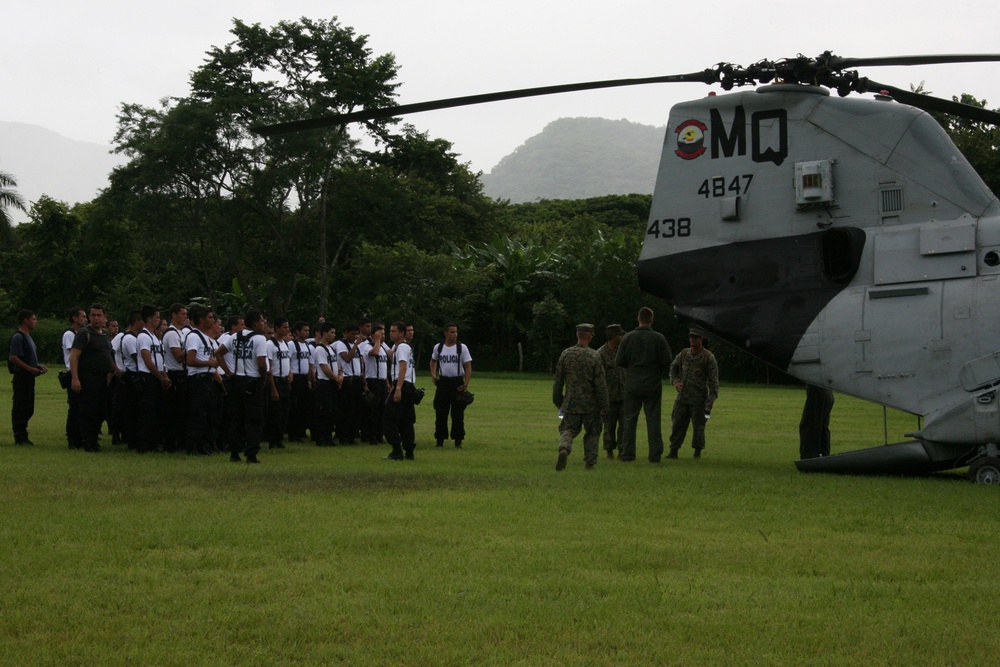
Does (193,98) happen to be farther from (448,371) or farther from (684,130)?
(684,130)

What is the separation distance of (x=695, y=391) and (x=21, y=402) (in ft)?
31.3

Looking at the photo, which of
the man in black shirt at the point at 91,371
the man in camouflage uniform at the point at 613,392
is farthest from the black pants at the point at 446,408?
the man in black shirt at the point at 91,371

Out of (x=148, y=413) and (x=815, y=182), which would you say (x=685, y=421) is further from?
(x=148, y=413)

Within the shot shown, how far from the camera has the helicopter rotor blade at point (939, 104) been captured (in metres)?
11.1

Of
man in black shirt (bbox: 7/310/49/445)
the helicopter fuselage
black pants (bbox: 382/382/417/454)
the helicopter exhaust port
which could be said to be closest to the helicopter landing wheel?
the helicopter exhaust port

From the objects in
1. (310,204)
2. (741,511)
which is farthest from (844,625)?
(310,204)

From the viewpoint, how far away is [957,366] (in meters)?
11.2

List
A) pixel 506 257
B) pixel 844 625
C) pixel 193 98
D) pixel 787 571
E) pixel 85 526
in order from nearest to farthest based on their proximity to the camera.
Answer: pixel 844 625 < pixel 787 571 < pixel 85 526 < pixel 193 98 < pixel 506 257

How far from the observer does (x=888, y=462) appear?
11625 millimetres

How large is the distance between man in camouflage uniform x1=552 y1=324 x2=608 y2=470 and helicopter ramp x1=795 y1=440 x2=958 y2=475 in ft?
7.86

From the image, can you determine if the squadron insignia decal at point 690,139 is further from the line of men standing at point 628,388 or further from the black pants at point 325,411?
the black pants at point 325,411

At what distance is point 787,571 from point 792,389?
3301cm

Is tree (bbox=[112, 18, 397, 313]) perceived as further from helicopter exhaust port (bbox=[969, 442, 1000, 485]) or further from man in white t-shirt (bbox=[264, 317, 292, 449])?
helicopter exhaust port (bbox=[969, 442, 1000, 485])

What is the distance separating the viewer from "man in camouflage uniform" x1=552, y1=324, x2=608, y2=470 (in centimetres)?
1265
